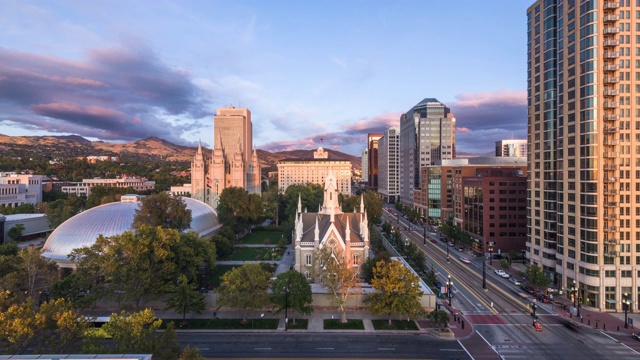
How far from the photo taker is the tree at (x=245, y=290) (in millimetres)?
42812

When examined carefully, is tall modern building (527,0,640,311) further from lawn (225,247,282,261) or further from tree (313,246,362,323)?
lawn (225,247,282,261)

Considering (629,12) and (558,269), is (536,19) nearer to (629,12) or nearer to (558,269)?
(629,12)

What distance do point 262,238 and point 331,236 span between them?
47404 millimetres

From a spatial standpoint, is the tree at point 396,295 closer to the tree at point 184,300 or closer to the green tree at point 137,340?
the tree at point 184,300

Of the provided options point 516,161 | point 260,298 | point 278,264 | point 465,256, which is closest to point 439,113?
point 516,161

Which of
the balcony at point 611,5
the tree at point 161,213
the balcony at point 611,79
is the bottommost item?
the tree at point 161,213

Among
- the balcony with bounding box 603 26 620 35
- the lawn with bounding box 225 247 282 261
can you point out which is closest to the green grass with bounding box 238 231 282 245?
the lawn with bounding box 225 247 282 261

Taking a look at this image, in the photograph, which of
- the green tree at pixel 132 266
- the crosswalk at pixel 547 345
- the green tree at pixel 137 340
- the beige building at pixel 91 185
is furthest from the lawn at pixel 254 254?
the beige building at pixel 91 185

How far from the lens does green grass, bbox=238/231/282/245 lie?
96.7m

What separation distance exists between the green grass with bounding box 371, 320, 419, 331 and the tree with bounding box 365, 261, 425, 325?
1037 mm

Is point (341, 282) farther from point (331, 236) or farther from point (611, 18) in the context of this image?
point (611, 18)

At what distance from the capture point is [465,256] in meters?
82.2

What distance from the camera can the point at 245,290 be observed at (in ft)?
144

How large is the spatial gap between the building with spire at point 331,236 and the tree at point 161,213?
2293 cm
